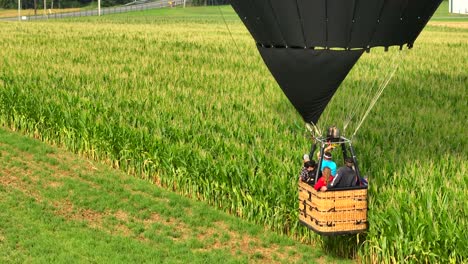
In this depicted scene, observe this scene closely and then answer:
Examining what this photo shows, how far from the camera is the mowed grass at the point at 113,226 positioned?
1040cm

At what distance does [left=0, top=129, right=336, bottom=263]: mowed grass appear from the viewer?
34.1 feet

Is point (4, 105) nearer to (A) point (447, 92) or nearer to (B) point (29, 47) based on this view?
(A) point (447, 92)

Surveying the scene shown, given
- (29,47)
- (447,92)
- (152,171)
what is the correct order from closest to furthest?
(152,171) → (447,92) → (29,47)

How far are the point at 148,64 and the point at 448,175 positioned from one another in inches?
716

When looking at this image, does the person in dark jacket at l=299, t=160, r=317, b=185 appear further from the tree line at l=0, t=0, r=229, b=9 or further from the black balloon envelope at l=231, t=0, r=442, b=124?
the tree line at l=0, t=0, r=229, b=9

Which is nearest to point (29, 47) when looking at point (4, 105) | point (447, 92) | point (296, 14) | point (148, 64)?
point (148, 64)

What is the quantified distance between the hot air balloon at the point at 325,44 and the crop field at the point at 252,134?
857mm

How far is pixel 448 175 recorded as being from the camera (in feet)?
36.7

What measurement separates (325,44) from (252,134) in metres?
4.57

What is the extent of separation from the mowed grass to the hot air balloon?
1.19 metres

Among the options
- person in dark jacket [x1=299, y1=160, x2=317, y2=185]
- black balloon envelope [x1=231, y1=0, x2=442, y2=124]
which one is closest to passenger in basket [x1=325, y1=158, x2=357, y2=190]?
person in dark jacket [x1=299, y1=160, x2=317, y2=185]

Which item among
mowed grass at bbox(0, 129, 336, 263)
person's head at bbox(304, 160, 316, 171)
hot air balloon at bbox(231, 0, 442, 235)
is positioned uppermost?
hot air balloon at bbox(231, 0, 442, 235)

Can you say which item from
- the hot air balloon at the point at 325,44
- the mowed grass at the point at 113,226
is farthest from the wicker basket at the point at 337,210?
the mowed grass at the point at 113,226

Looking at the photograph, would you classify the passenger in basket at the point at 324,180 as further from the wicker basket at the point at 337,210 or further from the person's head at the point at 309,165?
the person's head at the point at 309,165
